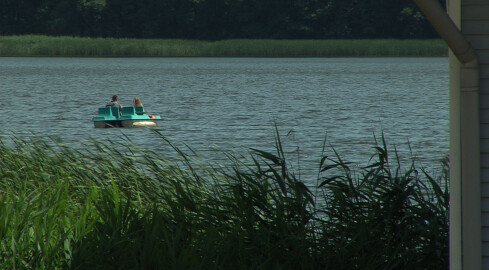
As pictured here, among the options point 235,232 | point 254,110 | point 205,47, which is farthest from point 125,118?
point 205,47

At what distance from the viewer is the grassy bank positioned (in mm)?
90250

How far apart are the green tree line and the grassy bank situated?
183 cm

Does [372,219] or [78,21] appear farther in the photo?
Result: [78,21]

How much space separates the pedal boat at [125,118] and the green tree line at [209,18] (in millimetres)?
73841

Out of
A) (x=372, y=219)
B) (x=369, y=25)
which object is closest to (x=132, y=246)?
(x=372, y=219)

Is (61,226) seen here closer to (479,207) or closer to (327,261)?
(327,261)

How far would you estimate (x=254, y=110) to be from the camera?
42656 mm

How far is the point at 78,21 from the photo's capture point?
356 ft

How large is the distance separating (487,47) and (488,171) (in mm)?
841

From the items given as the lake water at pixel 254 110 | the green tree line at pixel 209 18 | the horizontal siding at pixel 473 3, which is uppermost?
the green tree line at pixel 209 18

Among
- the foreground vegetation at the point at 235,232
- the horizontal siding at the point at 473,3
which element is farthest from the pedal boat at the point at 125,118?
the horizontal siding at the point at 473,3

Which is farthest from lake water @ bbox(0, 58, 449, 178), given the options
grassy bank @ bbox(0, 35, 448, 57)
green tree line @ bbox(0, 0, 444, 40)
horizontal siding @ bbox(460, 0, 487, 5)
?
green tree line @ bbox(0, 0, 444, 40)

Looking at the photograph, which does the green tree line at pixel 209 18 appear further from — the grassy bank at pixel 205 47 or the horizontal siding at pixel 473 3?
the horizontal siding at pixel 473 3

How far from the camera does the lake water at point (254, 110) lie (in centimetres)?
2744
